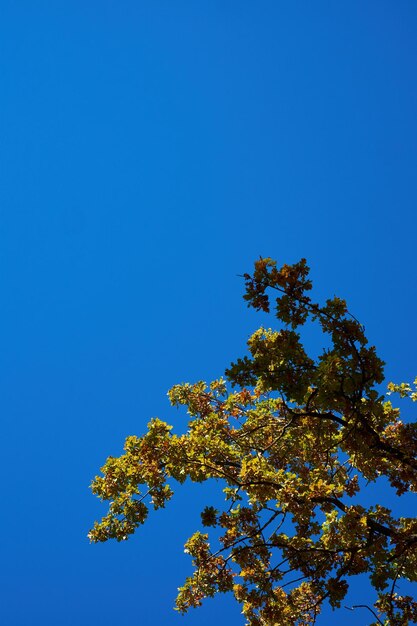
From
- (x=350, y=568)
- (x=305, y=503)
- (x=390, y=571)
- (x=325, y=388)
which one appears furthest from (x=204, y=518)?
(x=325, y=388)

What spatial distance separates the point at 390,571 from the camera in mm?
10391

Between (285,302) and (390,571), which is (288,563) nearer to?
(390,571)

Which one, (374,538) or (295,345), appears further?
(374,538)

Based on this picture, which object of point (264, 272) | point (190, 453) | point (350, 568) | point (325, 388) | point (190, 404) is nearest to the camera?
point (325, 388)

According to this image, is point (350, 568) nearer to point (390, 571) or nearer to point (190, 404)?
point (390, 571)

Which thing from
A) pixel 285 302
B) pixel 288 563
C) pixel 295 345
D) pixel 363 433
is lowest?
pixel 288 563

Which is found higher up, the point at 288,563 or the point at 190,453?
the point at 190,453

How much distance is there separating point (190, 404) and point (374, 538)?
5640 millimetres

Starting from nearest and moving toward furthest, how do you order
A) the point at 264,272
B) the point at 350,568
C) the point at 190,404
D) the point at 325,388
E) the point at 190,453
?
the point at 325,388 → the point at 264,272 → the point at 350,568 → the point at 190,453 → the point at 190,404

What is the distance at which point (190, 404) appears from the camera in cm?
1442

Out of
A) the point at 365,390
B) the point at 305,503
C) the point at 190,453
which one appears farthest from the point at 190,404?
the point at 365,390

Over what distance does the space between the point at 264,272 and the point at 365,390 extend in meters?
2.50

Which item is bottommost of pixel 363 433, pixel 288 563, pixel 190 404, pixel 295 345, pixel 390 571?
pixel 390 571

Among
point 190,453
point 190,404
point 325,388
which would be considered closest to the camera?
point 325,388
